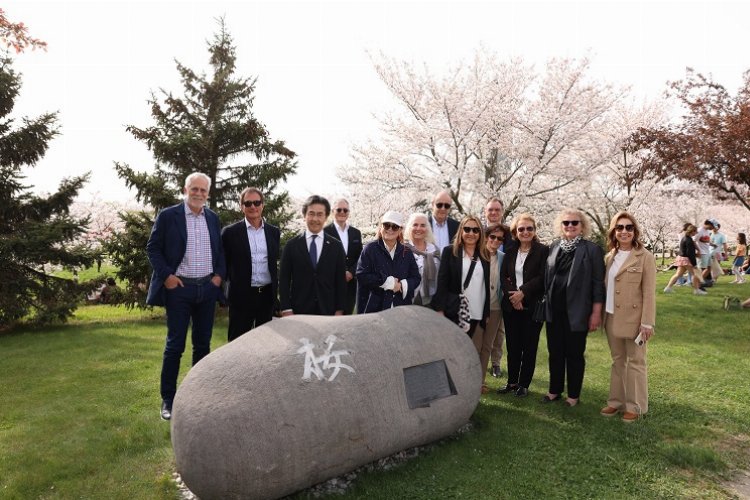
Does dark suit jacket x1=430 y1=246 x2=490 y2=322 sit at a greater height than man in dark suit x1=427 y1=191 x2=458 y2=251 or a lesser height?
lesser

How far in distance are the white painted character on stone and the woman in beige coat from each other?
297 centimetres

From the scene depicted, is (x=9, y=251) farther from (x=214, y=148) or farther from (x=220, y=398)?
(x=220, y=398)

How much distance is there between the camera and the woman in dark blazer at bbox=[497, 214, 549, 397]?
5.42m

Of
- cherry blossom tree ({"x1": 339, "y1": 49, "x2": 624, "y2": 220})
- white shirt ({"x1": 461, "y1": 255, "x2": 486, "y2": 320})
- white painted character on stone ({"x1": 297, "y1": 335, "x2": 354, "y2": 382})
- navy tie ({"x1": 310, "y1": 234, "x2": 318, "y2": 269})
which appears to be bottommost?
white painted character on stone ({"x1": 297, "y1": 335, "x2": 354, "y2": 382})

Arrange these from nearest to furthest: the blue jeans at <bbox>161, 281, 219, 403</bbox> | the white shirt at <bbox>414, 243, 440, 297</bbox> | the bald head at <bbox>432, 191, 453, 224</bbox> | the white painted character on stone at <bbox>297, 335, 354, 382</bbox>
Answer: the white painted character on stone at <bbox>297, 335, 354, 382</bbox>
the blue jeans at <bbox>161, 281, 219, 403</bbox>
the white shirt at <bbox>414, 243, 440, 297</bbox>
the bald head at <bbox>432, 191, 453, 224</bbox>

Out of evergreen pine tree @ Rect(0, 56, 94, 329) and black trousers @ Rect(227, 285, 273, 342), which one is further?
evergreen pine tree @ Rect(0, 56, 94, 329)

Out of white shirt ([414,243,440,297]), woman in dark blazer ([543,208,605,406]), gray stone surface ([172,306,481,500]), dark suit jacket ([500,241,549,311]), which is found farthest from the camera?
white shirt ([414,243,440,297])

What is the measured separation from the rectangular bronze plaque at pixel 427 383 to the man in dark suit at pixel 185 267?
2257 mm

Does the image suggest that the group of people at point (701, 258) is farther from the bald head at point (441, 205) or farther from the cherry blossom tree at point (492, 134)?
the bald head at point (441, 205)

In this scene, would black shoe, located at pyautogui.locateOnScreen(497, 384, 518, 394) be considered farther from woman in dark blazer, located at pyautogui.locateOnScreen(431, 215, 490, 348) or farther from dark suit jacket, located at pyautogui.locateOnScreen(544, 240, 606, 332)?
dark suit jacket, located at pyautogui.locateOnScreen(544, 240, 606, 332)

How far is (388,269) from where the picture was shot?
16.6ft

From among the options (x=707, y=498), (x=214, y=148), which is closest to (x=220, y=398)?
(x=707, y=498)

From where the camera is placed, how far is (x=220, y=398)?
329 cm

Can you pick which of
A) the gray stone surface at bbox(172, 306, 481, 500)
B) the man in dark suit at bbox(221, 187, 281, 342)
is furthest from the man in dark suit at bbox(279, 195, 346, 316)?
the gray stone surface at bbox(172, 306, 481, 500)
